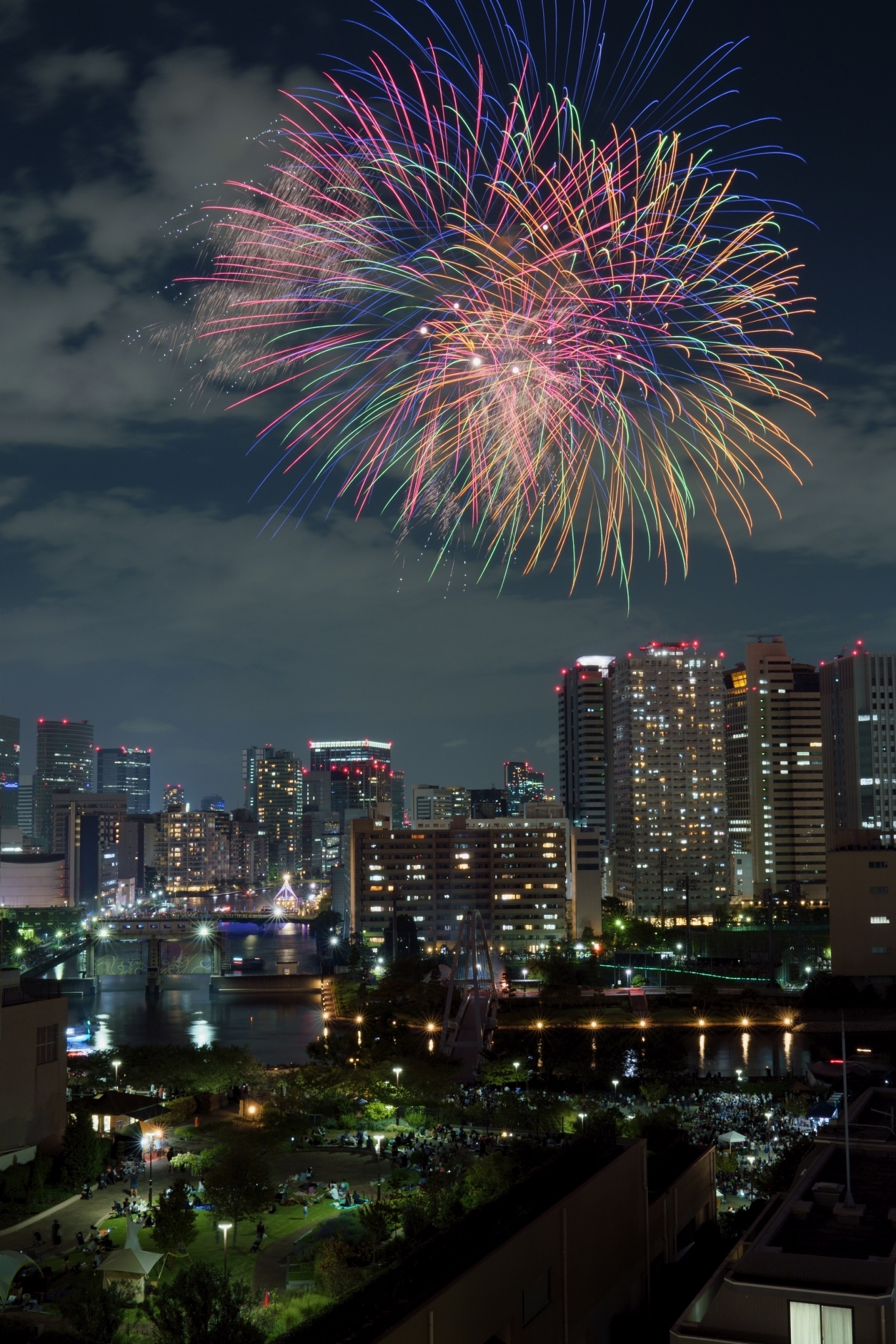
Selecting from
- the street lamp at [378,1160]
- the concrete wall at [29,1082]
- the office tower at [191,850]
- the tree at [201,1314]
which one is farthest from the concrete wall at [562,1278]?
the office tower at [191,850]

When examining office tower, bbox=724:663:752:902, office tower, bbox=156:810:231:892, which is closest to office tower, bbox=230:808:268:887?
office tower, bbox=156:810:231:892

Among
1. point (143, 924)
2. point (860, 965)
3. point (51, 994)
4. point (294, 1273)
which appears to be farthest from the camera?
point (143, 924)

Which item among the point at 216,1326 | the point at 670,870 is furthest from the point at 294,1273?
the point at 670,870

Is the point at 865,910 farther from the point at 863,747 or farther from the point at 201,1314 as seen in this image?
the point at 863,747

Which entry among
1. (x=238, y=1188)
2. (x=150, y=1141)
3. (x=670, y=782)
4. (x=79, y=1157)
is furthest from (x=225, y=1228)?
(x=670, y=782)

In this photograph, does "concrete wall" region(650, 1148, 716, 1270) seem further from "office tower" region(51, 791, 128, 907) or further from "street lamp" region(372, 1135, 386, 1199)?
"office tower" region(51, 791, 128, 907)

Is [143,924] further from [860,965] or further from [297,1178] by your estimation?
[297,1178]
